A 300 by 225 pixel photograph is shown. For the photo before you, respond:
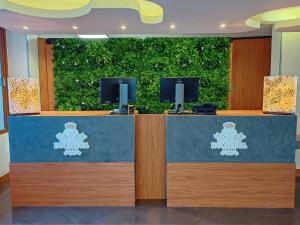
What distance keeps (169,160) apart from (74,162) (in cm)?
133

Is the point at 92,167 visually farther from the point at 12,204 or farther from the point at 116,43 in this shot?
the point at 116,43

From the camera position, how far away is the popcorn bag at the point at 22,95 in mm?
3604

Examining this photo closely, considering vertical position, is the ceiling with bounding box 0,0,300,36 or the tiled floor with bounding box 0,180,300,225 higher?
the ceiling with bounding box 0,0,300,36

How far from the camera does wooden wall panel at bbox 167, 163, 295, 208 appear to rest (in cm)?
355

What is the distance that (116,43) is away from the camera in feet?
19.0

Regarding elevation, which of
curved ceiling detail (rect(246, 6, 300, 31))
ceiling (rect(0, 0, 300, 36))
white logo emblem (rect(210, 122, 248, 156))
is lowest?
white logo emblem (rect(210, 122, 248, 156))

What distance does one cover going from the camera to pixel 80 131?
359 cm

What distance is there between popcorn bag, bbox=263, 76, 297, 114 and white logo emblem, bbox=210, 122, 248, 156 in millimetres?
643

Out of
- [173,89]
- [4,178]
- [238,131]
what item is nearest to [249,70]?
[173,89]

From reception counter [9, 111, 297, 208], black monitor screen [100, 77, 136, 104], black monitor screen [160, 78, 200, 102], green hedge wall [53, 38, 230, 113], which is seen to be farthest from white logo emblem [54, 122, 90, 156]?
green hedge wall [53, 38, 230, 113]

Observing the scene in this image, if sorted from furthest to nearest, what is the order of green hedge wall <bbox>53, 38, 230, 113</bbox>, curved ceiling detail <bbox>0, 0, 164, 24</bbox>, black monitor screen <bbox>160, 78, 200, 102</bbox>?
green hedge wall <bbox>53, 38, 230, 113</bbox>
black monitor screen <bbox>160, 78, 200, 102</bbox>
curved ceiling detail <bbox>0, 0, 164, 24</bbox>

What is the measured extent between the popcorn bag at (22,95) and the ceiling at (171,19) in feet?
2.87

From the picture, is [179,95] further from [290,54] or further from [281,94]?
[290,54]

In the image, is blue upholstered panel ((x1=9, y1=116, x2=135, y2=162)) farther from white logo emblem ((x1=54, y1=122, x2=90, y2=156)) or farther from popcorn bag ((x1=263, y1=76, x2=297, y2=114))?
popcorn bag ((x1=263, y1=76, x2=297, y2=114))
